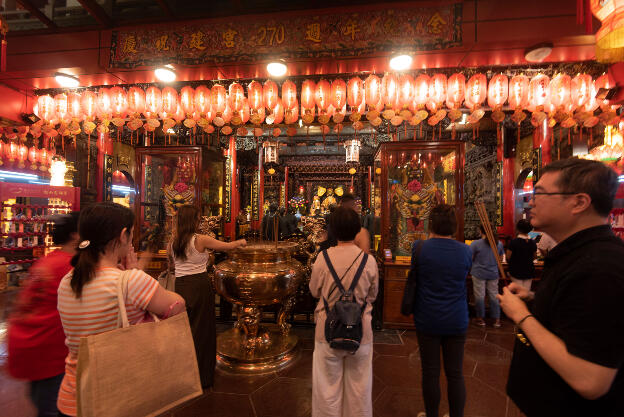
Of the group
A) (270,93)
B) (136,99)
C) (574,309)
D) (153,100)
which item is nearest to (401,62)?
(270,93)

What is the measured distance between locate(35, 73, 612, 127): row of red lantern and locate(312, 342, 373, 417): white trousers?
122 inches

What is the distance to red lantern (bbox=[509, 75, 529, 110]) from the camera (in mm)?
3671

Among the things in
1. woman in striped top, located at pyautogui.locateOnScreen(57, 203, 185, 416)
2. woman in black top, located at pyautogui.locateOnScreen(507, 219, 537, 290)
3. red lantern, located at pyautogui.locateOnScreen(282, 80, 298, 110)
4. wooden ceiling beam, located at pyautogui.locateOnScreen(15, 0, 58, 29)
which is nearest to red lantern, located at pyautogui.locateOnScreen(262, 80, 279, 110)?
red lantern, located at pyautogui.locateOnScreen(282, 80, 298, 110)

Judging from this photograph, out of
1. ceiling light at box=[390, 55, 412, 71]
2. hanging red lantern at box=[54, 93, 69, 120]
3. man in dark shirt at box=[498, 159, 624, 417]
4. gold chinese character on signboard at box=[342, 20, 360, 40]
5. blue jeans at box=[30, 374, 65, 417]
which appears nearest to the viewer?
man in dark shirt at box=[498, 159, 624, 417]

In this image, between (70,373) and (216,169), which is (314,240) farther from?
(216,169)

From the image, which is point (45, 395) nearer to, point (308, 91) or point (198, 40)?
point (198, 40)

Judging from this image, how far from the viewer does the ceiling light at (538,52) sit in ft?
10.2

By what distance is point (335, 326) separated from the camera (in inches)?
69.3

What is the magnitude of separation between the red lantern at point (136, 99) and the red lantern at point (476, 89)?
4.57 m

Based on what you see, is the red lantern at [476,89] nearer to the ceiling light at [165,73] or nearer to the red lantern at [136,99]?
→ the ceiling light at [165,73]

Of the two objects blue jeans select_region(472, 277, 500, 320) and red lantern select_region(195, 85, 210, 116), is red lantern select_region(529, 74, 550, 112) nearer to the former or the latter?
blue jeans select_region(472, 277, 500, 320)

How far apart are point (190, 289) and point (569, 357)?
2.66m

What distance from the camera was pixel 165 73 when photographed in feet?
12.5

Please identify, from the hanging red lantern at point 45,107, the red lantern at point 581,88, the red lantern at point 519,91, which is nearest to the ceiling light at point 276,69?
the red lantern at point 519,91
